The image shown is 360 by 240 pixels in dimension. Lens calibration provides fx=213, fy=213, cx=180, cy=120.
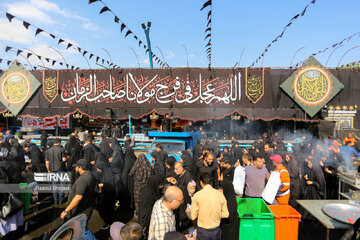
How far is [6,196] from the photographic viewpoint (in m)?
3.15

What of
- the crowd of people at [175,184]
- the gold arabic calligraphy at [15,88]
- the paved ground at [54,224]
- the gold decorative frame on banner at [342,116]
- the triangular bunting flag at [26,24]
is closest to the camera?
the crowd of people at [175,184]

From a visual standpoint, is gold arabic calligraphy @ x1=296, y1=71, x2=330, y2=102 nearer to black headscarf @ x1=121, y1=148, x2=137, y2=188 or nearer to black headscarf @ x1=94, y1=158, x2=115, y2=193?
black headscarf @ x1=121, y1=148, x2=137, y2=188

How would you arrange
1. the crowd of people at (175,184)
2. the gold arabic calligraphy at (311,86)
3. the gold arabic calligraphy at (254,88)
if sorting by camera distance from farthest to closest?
1. the gold arabic calligraphy at (254,88)
2. the gold arabic calligraphy at (311,86)
3. the crowd of people at (175,184)

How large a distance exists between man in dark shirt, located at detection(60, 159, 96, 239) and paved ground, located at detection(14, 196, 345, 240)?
103cm

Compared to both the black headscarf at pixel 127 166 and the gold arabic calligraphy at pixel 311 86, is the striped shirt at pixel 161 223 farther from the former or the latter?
the gold arabic calligraphy at pixel 311 86

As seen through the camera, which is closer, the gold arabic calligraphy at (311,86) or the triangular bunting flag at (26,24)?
the triangular bunting flag at (26,24)

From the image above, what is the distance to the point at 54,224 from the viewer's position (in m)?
4.46

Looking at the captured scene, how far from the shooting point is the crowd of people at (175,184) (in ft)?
8.89

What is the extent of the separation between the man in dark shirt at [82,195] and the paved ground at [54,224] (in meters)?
1.03

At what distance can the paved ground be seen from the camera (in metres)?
4.01

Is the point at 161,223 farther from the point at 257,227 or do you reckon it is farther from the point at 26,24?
the point at 26,24

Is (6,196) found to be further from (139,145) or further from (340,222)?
(139,145)

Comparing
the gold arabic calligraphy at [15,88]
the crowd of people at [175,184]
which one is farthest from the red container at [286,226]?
the gold arabic calligraphy at [15,88]

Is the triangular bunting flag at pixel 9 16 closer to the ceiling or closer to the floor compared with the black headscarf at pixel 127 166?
closer to the ceiling
